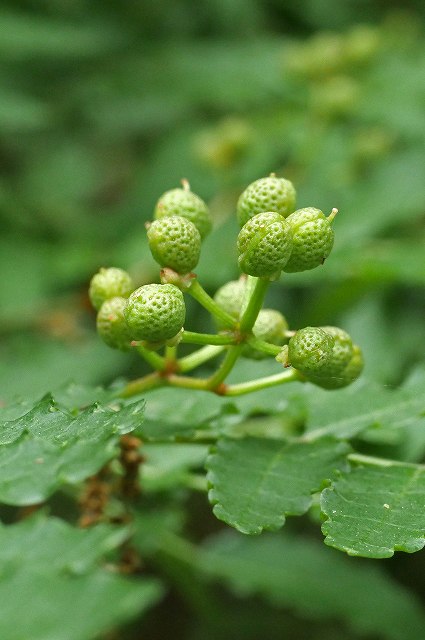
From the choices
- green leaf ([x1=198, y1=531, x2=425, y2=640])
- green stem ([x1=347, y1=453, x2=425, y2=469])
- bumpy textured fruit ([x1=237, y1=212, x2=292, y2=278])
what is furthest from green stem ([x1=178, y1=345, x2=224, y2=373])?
green leaf ([x1=198, y1=531, x2=425, y2=640])

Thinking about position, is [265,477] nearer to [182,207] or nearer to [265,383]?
[265,383]

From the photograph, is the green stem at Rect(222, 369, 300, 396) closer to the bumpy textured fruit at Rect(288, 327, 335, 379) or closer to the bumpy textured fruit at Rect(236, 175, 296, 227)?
the bumpy textured fruit at Rect(288, 327, 335, 379)

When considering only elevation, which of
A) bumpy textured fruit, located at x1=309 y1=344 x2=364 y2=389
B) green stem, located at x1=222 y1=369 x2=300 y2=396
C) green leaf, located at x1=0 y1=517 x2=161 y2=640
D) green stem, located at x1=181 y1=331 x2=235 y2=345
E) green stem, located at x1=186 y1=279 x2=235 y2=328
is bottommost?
green leaf, located at x1=0 y1=517 x2=161 y2=640

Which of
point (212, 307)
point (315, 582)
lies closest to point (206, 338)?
point (212, 307)

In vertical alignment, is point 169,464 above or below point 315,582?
above

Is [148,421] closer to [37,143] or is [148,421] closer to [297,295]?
[297,295]

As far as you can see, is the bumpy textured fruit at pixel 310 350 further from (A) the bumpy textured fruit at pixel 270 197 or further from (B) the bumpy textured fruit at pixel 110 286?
(B) the bumpy textured fruit at pixel 110 286

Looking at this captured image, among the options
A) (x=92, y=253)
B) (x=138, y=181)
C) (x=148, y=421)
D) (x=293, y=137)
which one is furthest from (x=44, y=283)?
(x=148, y=421)
